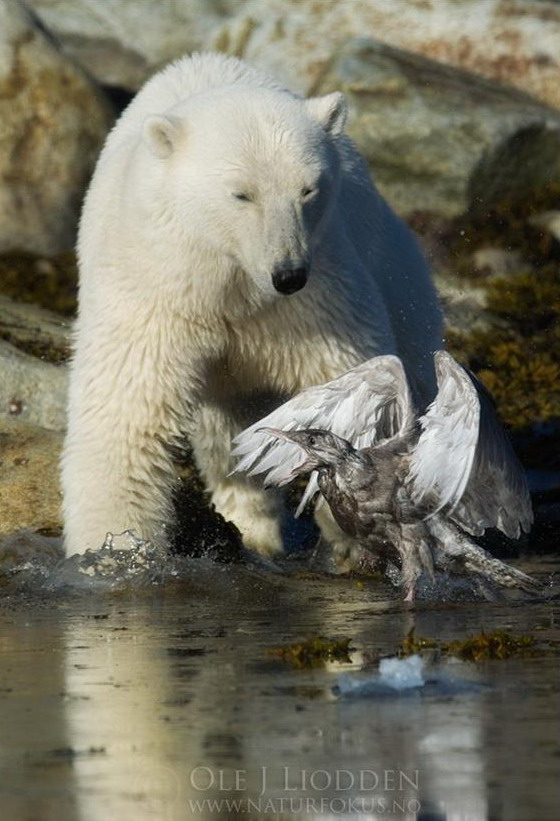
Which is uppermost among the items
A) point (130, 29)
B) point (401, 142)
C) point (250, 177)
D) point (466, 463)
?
point (250, 177)

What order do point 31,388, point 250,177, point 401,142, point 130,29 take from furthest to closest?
1. point 130,29
2. point 401,142
3. point 31,388
4. point 250,177

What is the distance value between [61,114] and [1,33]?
2.17 ft

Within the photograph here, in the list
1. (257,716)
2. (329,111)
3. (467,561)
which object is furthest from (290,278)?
(257,716)

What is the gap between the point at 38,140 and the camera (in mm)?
12211

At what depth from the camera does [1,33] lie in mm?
12102

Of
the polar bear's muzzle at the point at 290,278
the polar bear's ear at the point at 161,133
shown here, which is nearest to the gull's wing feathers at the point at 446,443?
the polar bear's muzzle at the point at 290,278

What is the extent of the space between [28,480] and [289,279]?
2219 millimetres

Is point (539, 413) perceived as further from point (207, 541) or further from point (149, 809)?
point (149, 809)

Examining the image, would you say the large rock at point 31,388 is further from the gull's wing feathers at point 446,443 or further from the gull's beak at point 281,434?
the gull's wing feathers at point 446,443

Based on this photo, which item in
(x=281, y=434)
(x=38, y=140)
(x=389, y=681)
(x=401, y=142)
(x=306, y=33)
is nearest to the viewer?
(x=389, y=681)

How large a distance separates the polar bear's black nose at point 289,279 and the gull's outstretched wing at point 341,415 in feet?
2.00

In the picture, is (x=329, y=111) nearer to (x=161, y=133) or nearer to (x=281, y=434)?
(x=161, y=133)

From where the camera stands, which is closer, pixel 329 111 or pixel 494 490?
pixel 494 490

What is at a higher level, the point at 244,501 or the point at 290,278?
the point at 290,278
